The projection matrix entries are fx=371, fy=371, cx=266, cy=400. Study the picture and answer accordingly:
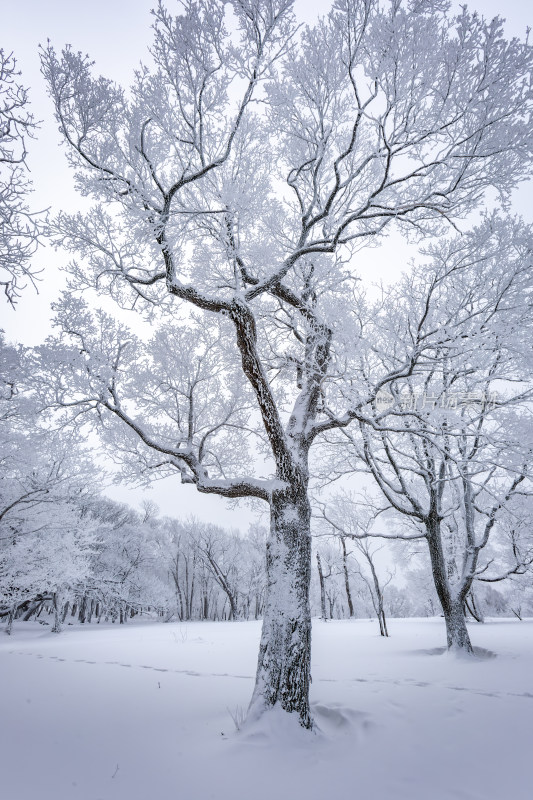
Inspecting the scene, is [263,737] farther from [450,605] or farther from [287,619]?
[450,605]

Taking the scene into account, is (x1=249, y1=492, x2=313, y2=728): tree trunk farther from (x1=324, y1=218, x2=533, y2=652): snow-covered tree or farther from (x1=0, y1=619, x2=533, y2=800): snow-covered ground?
(x1=324, y1=218, x2=533, y2=652): snow-covered tree

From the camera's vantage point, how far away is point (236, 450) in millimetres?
8992

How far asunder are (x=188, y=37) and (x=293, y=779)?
7631 mm

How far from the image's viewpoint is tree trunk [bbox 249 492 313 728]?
13.5 ft

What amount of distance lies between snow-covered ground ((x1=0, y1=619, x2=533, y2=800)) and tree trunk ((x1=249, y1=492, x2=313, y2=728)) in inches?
10.0

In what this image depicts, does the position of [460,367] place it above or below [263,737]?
above

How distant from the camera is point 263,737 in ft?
12.3

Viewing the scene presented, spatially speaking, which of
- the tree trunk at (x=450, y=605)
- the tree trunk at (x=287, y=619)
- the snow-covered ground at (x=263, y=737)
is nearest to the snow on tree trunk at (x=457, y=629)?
the tree trunk at (x=450, y=605)

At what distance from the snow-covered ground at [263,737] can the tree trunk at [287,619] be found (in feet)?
0.83

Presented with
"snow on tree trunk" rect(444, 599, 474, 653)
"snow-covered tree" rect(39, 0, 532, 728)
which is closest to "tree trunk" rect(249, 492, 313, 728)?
"snow-covered tree" rect(39, 0, 532, 728)

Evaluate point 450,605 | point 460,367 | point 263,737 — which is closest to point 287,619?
point 263,737

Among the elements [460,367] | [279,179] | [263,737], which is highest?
[279,179]

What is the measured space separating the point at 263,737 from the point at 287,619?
107cm

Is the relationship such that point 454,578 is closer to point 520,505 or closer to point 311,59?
point 520,505
